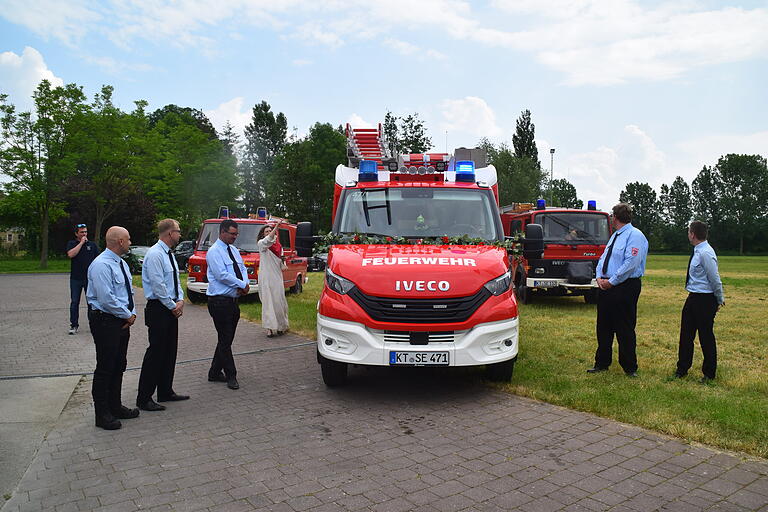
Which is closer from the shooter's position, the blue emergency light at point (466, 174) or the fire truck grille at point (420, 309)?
the fire truck grille at point (420, 309)

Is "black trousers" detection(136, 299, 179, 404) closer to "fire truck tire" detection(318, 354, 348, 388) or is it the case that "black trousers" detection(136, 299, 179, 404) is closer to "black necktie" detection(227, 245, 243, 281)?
"black necktie" detection(227, 245, 243, 281)

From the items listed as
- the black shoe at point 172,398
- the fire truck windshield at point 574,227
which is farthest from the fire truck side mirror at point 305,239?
the fire truck windshield at point 574,227

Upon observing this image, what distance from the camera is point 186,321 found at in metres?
12.6

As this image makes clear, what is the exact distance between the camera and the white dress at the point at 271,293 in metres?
10.6

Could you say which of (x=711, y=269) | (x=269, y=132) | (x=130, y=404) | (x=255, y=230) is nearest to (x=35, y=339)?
(x=130, y=404)

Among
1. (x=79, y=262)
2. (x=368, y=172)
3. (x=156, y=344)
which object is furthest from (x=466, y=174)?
(x=79, y=262)

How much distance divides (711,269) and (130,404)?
657 centimetres

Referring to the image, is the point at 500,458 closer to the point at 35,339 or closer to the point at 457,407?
the point at 457,407

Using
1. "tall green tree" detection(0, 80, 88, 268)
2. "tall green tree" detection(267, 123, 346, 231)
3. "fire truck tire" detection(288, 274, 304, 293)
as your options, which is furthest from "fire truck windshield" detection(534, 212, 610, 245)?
"tall green tree" detection(267, 123, 346, 231)

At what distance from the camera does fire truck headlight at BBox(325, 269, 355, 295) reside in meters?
6.28

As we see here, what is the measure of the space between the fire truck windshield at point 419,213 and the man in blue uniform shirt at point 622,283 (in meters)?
1.36

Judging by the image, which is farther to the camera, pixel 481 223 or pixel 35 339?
pixel 35 339

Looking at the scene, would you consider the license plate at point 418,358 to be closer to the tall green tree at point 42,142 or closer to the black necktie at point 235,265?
the black necktie at point 235,265

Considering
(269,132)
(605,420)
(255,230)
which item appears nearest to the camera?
(605,420)
